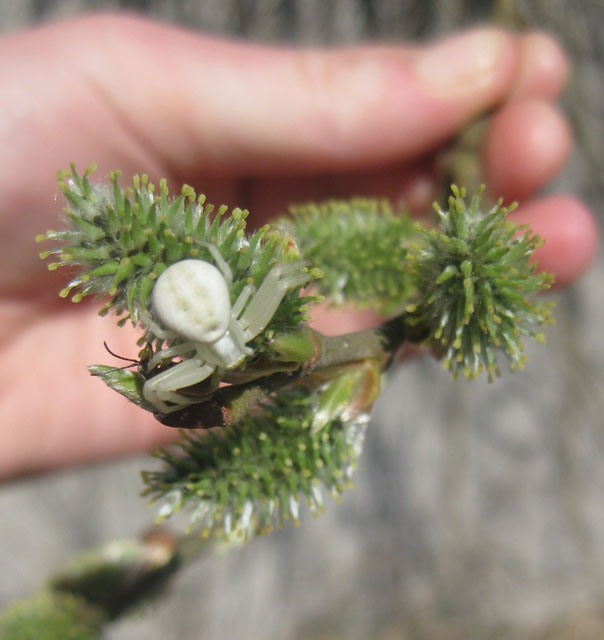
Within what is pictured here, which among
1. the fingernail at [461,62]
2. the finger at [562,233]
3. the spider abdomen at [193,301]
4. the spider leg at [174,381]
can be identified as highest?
the fingernail at [461,62]

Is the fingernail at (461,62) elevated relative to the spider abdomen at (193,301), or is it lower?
elevated

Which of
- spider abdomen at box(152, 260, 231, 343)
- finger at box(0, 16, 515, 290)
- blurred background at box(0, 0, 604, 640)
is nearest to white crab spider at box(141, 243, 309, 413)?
spider abdomen at box(152, 260, 231, 343)

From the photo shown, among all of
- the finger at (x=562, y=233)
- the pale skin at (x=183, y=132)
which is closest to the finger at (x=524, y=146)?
the pale skin at (x=183, y=132)

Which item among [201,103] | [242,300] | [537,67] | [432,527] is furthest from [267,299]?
[432,527]

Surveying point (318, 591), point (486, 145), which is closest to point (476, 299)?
point (486, 145)

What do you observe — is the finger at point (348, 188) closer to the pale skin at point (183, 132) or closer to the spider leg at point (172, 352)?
the pale skin at point (183, 132)

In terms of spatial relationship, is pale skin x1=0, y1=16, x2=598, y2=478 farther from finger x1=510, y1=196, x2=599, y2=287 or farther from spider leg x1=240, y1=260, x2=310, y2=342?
spider leg x1=240, y1=260, x2=310, y2=342

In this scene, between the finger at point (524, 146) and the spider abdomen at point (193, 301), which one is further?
the finger at point (524, 146)

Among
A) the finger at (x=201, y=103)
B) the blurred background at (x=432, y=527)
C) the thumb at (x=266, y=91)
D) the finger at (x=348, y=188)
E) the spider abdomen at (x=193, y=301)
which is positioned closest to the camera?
the spider abdomen at (x=193, y=301)
